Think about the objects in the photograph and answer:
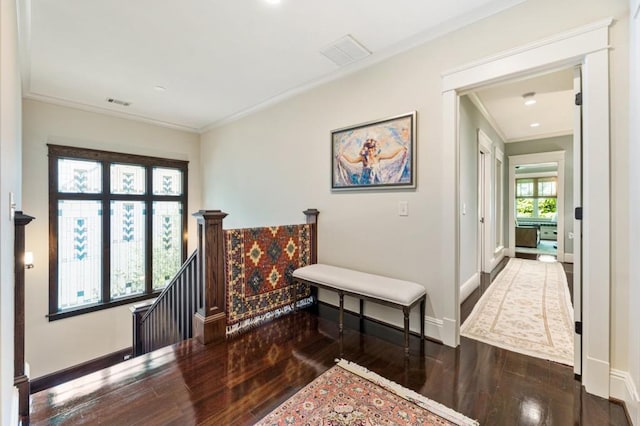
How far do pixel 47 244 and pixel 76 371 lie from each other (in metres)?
1.85

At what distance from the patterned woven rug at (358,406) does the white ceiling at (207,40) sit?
268 centimetres

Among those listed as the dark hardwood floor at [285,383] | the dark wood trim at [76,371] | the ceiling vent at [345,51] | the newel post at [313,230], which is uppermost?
the ceiling vent at [345,51]

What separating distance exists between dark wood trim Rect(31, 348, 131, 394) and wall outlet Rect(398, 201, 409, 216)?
4764 mm

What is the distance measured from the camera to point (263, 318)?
280 centimetres

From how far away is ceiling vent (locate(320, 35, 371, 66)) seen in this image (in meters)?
2.51

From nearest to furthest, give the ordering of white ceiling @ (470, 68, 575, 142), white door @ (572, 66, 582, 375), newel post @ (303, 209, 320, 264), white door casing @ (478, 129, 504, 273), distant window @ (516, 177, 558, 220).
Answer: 1. white door @ (572, 66, 582, 375)
2. white ceiling @ (470, 68, 575, 142)
3. newel post @ (303, 209, 320, 264)
4. white door casing @ (478, 129, 504, 273)
5. distant window @ (516, 177, 558, 220)

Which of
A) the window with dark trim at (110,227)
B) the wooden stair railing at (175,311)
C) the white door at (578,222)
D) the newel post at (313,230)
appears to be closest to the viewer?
the white door at (578,222)

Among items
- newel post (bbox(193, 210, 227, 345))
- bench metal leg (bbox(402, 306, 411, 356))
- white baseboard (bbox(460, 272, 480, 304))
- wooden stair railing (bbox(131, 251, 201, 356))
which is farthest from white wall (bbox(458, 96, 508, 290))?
wooden stair railing (bbox(131, 251, 201, 356))

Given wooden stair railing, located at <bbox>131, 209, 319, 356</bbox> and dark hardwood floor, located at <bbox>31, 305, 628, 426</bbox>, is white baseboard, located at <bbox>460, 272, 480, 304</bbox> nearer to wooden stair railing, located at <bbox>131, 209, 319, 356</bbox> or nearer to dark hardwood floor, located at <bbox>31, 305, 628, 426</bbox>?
dark hardwood floor, located at <bbox>31, 305, 628, 426</bbox>

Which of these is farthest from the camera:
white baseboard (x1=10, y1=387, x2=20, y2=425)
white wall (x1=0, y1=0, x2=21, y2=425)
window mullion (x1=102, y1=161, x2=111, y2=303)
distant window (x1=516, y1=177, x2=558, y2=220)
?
distant window (x1=516, y1=177, x2=558, y2=220)

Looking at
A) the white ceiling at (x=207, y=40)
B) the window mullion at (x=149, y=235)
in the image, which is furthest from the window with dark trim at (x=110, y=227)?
the white ceiling at (x=207, y=40)

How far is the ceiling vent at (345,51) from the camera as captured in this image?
2.51 metres

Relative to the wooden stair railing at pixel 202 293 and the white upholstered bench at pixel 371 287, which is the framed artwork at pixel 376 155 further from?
the wooden stair railing at pixel 202 293

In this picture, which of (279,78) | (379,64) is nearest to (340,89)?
(379,64)
